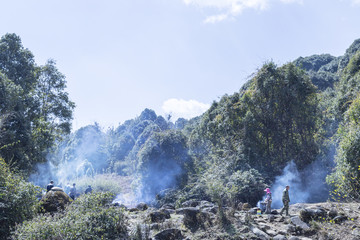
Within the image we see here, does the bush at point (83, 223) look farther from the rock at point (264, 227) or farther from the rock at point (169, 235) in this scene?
the rock at point (264, 227)

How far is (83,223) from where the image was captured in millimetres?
6648

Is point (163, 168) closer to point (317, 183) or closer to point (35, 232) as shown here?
point (317, 183)

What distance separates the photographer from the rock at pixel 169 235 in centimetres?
715

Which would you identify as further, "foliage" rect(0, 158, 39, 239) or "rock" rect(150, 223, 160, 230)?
"rock" rect(150, 223, 160, 230)

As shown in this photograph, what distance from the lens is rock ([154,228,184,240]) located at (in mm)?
7154

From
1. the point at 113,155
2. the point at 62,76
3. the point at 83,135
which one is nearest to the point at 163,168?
the point at 62,76

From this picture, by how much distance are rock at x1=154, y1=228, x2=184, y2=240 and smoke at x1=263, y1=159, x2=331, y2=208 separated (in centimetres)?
911

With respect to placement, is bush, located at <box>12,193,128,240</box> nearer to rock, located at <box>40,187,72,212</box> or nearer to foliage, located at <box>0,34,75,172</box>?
rock, located at <box>40,187,72,212</box>

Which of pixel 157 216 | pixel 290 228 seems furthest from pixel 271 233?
pixel 157 216

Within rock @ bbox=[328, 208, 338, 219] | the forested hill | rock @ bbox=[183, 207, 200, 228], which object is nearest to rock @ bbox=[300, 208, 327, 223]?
rock @ bbox=[328, 208, 338, 219]

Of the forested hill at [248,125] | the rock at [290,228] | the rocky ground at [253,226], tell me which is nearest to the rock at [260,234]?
the rocky ground at [253,226]

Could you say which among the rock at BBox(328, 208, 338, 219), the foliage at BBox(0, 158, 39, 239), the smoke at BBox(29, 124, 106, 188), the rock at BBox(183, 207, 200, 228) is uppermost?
the smoke at BBox(29, 124, 106, 188)

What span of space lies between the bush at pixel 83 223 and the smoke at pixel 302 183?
9984 millimetres

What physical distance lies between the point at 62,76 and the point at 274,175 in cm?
1557
